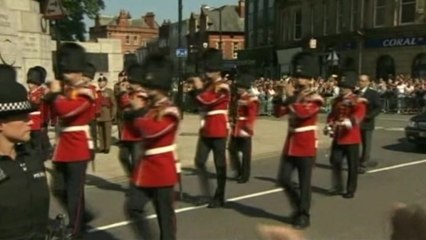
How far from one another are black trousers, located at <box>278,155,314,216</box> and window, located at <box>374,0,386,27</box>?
3485cm

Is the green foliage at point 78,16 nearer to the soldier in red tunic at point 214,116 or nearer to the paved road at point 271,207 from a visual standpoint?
the paved road at point 271,207

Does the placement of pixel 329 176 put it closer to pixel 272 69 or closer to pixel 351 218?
pixel 351 218

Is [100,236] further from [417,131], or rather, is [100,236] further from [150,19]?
[150,19]

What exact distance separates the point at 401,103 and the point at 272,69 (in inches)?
1180

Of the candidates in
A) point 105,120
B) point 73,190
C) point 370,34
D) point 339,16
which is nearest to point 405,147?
point 105,120

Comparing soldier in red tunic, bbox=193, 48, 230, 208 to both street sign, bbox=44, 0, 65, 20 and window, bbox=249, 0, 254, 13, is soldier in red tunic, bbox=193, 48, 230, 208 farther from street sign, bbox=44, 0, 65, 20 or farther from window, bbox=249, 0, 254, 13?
window, bbox=249, 0, 254, 13

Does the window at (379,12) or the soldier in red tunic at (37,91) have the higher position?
the window at (379,12)

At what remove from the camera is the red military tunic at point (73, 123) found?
6703 millimetres

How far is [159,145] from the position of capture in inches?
231

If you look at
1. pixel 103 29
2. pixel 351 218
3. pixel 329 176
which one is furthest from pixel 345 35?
pixel 103 29

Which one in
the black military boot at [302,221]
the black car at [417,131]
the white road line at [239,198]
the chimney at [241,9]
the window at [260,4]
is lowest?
the white road line at [239,198]

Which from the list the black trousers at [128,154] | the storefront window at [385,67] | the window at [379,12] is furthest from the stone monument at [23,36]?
the window at [379,12]

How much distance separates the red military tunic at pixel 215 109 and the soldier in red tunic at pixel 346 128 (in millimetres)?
1821

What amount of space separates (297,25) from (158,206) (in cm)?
4925
